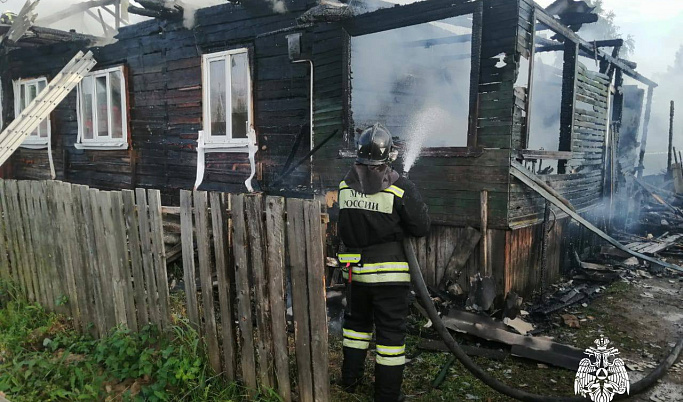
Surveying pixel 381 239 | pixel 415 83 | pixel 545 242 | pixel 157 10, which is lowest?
pixel 545 242

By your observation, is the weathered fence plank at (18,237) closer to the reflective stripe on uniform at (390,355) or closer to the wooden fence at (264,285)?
the wooden fence at (264,285)

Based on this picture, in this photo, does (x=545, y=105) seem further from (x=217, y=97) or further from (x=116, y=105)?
(x=116, y=105)

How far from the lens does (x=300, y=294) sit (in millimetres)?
3119

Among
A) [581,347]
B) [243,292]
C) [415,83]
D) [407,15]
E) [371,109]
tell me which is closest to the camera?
[243,292]

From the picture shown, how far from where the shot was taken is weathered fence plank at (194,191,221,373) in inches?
138

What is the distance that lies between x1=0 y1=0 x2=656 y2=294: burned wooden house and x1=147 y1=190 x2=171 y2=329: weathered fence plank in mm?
3426

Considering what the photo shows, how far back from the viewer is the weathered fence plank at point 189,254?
368cm

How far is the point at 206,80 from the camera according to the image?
9133 mm

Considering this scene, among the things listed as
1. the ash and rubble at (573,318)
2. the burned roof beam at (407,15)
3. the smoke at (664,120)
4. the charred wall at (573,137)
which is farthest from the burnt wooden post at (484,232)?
the smoke at (664,120)

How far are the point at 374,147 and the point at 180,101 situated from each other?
7176 mm

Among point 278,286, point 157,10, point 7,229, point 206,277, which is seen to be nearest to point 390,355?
point 278,286

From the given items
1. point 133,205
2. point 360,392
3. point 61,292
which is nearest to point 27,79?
point 61,292

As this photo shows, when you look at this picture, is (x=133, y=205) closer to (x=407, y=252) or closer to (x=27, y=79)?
(x=407, y=252)

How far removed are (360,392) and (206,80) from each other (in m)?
7.16
